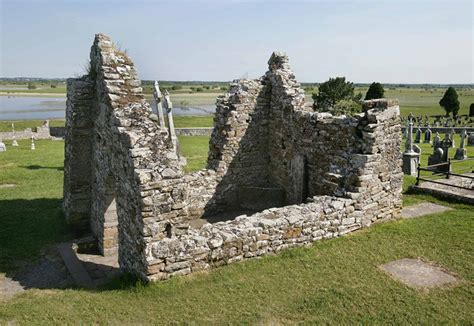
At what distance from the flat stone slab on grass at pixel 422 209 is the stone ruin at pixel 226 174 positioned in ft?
2.70

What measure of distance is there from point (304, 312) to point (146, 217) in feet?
10.3

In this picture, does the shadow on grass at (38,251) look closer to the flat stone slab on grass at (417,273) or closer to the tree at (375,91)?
the flat stone slab on grass at (417,273)

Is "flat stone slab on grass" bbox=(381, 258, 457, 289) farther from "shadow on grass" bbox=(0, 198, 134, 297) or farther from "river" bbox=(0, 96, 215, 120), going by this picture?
"river" bbox=(0, 96, 215, 120)

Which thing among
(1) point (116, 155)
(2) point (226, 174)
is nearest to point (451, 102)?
(2) point (226, 174)

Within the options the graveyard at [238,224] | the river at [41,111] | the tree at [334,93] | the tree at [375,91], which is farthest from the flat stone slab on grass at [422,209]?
the river at [41,111]

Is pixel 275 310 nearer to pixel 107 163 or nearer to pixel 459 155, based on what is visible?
pixel 107 163

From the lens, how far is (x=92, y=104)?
1074cm

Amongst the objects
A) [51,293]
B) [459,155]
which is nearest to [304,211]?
[51,293]

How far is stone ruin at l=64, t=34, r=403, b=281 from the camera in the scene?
291 inches

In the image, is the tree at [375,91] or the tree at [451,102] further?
the tree at [451,102]

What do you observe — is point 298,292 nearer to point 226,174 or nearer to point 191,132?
point 226,174

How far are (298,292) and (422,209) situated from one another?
6579 millimetres

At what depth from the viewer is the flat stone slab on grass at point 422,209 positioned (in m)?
11.3

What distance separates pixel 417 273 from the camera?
25.3 ft
